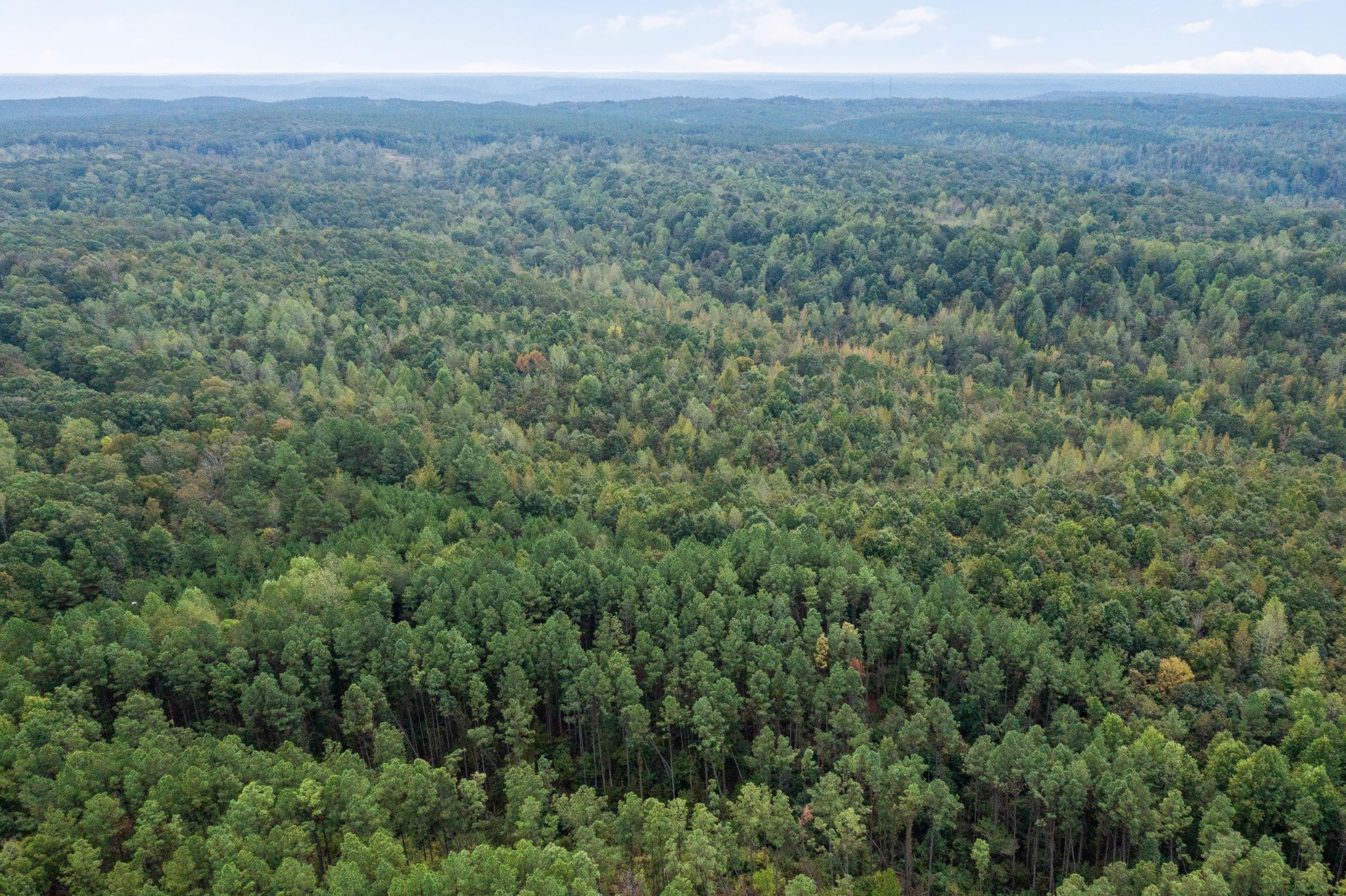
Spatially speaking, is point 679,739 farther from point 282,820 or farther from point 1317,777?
point 1317,777

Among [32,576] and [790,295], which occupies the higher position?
[790,295]

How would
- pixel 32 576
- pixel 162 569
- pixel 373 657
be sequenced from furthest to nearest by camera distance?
1. pixel 162 569
2. pixel 32 576
3. pixel 373 657

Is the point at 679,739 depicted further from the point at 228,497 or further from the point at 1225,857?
the point at 228,497

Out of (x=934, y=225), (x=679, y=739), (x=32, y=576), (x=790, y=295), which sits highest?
(x=934, y=225)

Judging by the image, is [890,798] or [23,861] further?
[890,798]

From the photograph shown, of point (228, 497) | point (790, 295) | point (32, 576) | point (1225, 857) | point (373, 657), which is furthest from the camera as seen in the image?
point (790, 295)

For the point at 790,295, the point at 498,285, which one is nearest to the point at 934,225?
the point at 790,295

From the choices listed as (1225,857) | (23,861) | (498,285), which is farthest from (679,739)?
(498,285)
